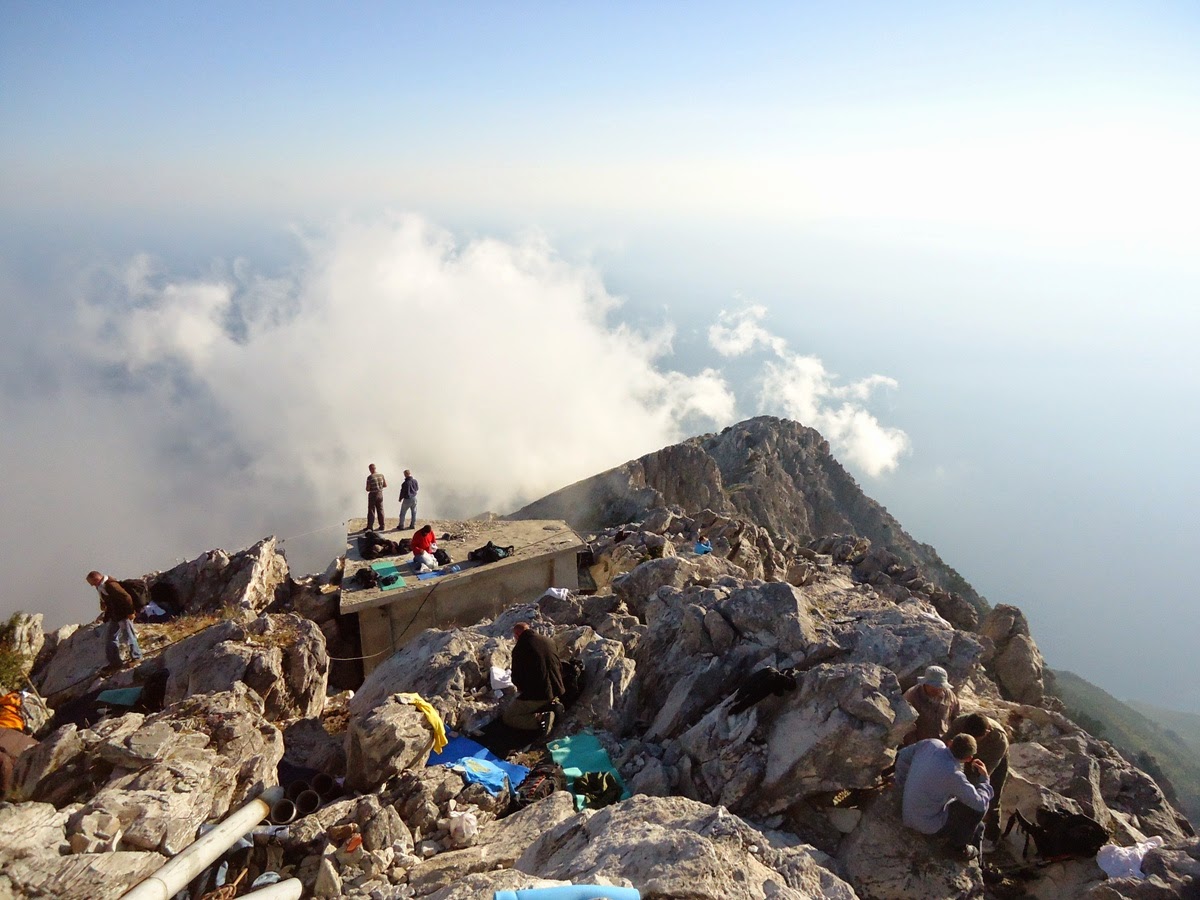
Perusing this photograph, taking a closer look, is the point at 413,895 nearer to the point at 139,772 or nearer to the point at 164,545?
the point at 139,772

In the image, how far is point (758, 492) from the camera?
154 feet

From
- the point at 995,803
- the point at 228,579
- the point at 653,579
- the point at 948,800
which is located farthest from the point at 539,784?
the point at 228,579

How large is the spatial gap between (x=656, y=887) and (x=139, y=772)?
5.87 meters

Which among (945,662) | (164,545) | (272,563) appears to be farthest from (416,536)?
(164,545)

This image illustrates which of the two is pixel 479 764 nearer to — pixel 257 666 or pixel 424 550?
pixel 257 666

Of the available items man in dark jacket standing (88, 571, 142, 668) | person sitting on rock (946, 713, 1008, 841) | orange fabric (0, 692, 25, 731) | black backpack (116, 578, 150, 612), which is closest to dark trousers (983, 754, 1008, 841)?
person sitting on rock (946, 713, 1008, 841)

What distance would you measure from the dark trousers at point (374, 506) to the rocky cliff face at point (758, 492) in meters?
14.1

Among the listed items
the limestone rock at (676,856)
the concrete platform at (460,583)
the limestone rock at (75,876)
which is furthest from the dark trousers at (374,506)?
the limestone rock at (676,856)

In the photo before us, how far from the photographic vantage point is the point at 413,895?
6590mm

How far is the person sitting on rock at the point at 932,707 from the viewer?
900 centimetres

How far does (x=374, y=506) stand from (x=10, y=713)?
42.0 ft

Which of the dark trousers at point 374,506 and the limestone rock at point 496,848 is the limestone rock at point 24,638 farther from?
the limestone rock at point 496,848

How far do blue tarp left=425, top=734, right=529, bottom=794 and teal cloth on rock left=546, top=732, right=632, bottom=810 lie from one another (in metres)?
0.53

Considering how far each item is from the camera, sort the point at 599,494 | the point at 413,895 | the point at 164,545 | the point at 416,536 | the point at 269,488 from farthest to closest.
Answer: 1. the point at 269,488
2. the point at 164,545
3. the point at 599,494
4. the point at 416,536
5. the point at 413,895
